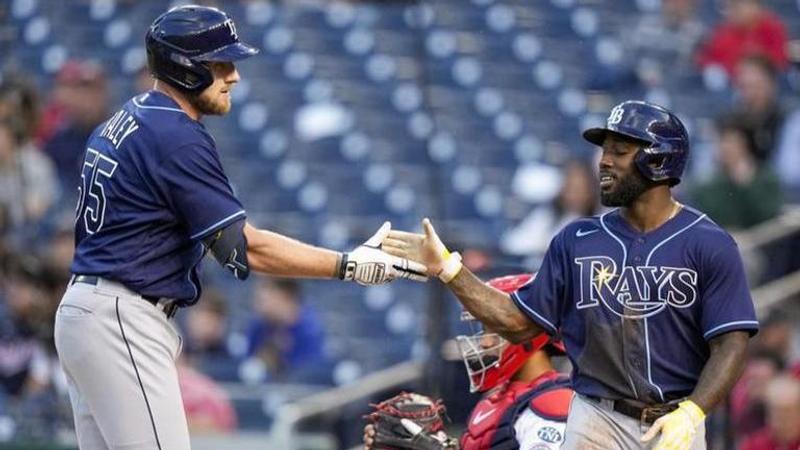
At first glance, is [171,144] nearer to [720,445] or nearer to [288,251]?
[288,251]

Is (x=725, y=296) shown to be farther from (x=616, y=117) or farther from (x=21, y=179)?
(x=21, y=179)

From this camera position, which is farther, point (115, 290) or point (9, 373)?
point (9, 373)

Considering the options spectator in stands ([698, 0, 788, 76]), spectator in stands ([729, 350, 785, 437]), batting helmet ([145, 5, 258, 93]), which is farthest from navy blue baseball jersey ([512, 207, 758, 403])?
spectator in stands ([698, 0, 788, 76])

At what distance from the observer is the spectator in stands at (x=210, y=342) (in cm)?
964

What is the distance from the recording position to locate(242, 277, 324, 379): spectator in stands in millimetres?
9359

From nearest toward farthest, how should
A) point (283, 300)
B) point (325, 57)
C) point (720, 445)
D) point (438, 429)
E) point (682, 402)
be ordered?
point (682, 402)
point (438, 429)
point (720, 445)
point (283, 300)
point (325, 57)

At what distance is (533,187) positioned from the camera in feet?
34.9

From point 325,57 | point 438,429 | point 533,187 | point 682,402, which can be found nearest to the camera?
point 682,402

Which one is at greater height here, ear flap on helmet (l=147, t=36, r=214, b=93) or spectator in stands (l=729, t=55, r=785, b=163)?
ear flap on helmet (l=147, t=36, r=214, b=93)

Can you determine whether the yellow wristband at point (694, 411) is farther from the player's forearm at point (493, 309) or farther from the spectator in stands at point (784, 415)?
the spectator in stands at point (784, 415)

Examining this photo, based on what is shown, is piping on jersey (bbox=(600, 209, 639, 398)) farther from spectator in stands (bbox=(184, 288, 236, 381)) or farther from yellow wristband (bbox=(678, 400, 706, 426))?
spectator in stands (bbox=(184, 288, 236, 381))

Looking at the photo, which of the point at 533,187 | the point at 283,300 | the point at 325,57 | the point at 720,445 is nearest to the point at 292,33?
the point at 325,57

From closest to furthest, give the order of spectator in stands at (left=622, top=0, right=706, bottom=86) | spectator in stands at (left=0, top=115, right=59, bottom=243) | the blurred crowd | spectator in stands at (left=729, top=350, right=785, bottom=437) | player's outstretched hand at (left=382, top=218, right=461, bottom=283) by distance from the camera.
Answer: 1. player's outstretched hand at (left=382, top=218, right=461, bottom=283)
2. spectator in stands at (left=729, top=350, right=785, bottom=437)
3. the blurred crowd
4. spectator in stands at (left=0, top=115, right=59, bottom=243)
5. spectator in stands at (left=622, top=0, right=706, bottom=86)

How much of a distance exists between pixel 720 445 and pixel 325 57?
223 inches
